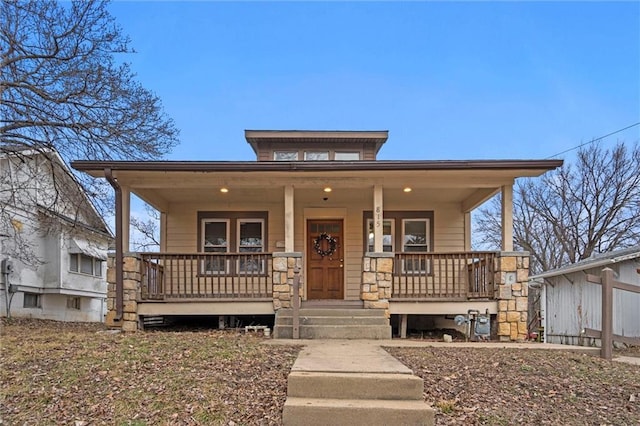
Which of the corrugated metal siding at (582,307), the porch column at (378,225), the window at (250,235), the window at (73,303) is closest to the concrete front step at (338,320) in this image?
the porch column at (378,225)

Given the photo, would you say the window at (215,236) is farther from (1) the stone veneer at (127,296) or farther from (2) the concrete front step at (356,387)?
(2) the concrete front step at (356,387)

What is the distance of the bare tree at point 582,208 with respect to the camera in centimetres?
2278

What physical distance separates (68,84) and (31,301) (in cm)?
1030

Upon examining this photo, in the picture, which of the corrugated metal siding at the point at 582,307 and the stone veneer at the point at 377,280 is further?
the corrugated metal siding at the point at 582,307

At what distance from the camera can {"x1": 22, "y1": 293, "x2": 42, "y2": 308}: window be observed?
1623 cm

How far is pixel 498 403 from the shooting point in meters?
4.24

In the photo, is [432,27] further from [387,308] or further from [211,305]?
[211,305]

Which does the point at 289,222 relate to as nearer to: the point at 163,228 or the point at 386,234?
the point at 386,234

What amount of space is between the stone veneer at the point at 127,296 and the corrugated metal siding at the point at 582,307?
1048 cm

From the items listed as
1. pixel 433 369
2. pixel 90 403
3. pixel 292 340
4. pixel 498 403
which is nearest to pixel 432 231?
pixel 292 340

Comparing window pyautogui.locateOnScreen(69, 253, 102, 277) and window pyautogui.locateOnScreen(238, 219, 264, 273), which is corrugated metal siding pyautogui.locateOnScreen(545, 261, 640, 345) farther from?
window pyautogui.locateOnScreen(69, 253, 102, 277)

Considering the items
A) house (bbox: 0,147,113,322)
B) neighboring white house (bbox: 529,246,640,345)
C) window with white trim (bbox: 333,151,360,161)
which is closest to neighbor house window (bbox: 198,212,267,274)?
window with white trim (bbox: 333,151,360,161)

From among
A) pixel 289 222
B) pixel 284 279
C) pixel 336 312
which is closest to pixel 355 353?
pixel 336 312

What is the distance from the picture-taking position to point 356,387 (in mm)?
4254
